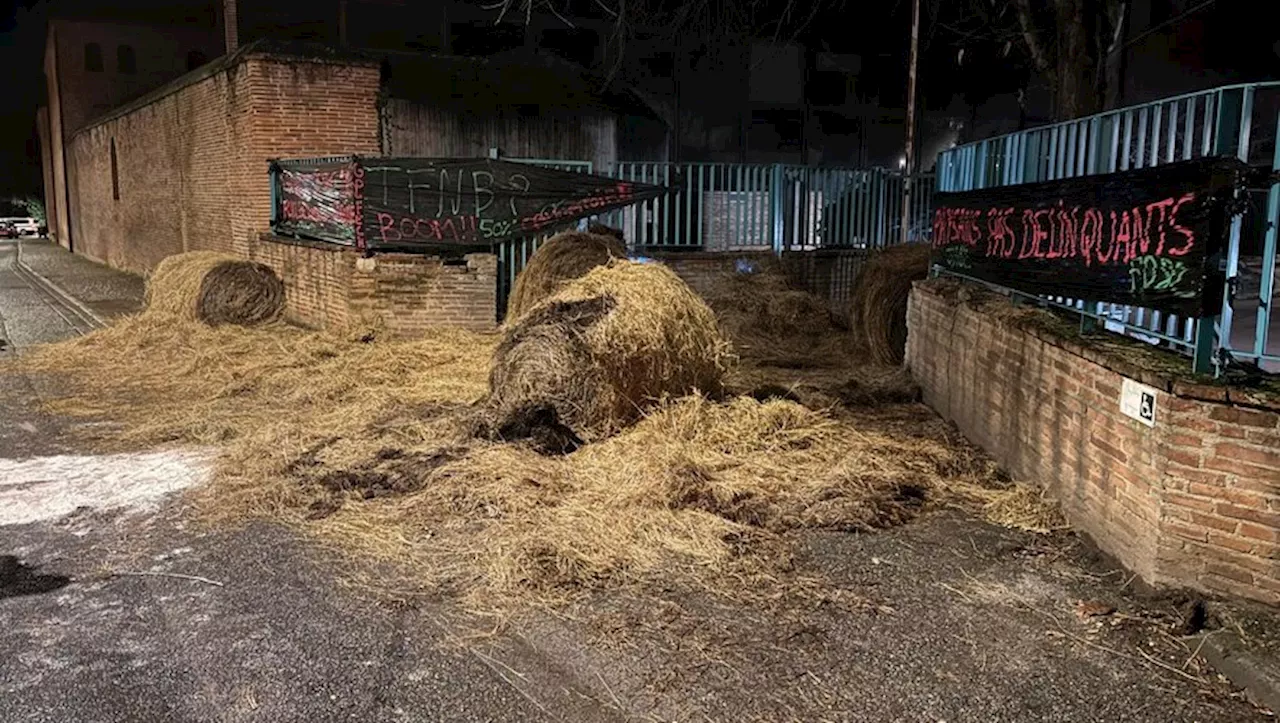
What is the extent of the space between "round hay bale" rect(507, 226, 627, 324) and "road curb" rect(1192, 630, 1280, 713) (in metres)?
7.75

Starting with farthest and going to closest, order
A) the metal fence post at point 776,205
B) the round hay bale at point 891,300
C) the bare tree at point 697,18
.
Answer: the bare tree at point 697,18, the metal fence post at point 776,205, the round hay bale at point 891,300

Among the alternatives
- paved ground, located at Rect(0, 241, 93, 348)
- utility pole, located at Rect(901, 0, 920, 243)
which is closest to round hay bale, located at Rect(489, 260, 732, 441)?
utility pole, located at Rect(901, 0, 920, 243)

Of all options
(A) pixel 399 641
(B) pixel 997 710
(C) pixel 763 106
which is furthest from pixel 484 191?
(C) pixel 763 106

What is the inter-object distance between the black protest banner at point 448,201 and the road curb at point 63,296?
14.1 feet

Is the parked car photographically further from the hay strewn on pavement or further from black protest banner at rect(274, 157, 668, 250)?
the hay strewn on pavement

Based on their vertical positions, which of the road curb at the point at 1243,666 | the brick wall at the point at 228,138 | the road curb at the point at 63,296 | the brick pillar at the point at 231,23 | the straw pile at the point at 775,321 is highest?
the brick pillar at the point at 231,23

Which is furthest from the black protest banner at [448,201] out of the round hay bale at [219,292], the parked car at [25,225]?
the parked car at [25,225]

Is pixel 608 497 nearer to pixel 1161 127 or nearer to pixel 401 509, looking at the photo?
pixel 401 509

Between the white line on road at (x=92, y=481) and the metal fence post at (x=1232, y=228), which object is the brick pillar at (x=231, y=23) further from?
the metal fence post at (x=1232, y=228)

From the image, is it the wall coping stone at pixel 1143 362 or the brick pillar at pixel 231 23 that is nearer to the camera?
the wall coping stone at pixel 1143 362

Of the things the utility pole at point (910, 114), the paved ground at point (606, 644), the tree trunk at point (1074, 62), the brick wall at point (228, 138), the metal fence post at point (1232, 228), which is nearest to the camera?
the paved ground at point (606, 644)

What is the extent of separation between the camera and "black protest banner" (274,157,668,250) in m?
11.9

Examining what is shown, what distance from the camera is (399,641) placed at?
4.10m

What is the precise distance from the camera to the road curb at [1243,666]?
362 centimetres
